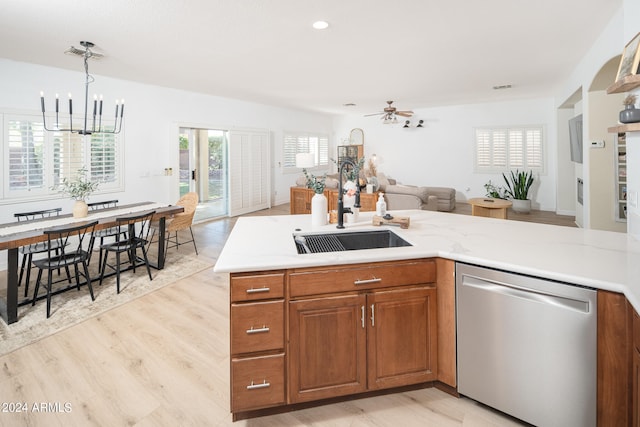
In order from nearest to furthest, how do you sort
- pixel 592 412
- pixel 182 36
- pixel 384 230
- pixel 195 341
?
pixel 592 412
pixel 384 230
pixel 195 341
pixel 182 36

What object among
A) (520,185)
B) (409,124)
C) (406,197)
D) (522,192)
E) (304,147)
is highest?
(409,124)

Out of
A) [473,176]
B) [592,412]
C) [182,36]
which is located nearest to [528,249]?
[592,412]

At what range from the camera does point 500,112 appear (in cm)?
827

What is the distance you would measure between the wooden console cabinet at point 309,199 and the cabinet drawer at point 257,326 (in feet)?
15.1

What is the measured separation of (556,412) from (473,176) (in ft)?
26.6

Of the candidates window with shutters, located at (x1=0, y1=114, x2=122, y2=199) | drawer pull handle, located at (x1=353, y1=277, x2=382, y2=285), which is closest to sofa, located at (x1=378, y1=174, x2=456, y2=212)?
drawer pull handle, located at (x1=353, y1=277, x2=382, y2=285)

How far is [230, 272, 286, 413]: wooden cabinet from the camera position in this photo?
1585mm

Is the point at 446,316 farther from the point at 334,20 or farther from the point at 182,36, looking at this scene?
the point at 182,36

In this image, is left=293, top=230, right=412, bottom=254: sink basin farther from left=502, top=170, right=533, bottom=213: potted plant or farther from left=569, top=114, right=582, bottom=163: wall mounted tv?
left=502, top=170, right=533, bottom=213: potted plant

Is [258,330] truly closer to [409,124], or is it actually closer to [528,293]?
[528,293]

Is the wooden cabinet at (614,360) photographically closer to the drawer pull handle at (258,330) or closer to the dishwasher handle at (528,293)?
the dishwasher handle at (528,293)

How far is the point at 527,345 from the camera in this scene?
1.53 meters

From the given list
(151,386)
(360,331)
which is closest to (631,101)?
A: (360,331)

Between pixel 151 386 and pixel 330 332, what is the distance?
3.93ft
